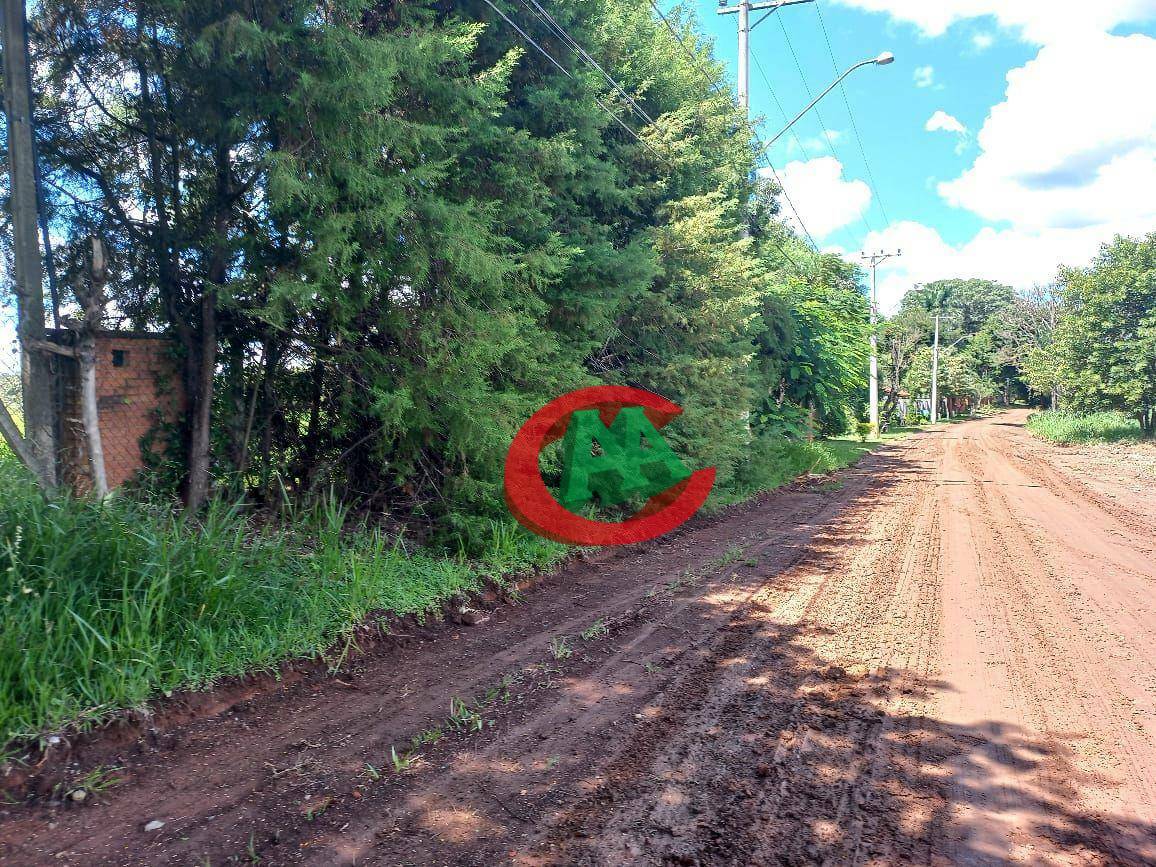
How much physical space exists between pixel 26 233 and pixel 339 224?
6.62ft

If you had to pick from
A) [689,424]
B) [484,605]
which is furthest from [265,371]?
[689,424]

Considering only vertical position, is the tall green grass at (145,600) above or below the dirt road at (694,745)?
above

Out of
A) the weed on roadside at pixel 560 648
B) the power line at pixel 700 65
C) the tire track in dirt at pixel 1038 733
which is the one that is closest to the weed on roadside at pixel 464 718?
the weed on roadside at pixel 560 648

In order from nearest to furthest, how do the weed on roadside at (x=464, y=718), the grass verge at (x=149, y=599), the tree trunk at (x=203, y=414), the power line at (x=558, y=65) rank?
1. the grass verge at (x=149, y=599)
2. the weed on roadside at (x=464, y=718)
3. the tree trunk at (x=203, y=414)
4. the power line at (x=558, y=65)

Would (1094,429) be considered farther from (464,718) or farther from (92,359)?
(92,359)

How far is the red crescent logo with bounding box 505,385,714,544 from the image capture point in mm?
6988

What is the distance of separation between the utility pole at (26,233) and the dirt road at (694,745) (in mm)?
2638

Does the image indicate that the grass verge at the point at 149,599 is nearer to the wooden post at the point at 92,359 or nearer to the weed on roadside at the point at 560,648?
the wooden post at the point at 92,359

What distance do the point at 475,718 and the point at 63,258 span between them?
15.8 ft

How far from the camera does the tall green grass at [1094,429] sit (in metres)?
25.5

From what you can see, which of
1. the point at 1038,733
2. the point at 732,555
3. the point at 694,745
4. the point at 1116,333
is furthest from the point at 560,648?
the point at 1116,333

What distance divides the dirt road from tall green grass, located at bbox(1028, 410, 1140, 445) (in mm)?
24066

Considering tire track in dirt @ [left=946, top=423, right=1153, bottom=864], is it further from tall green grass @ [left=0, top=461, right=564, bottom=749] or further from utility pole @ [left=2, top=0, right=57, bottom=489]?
utility pole @ [left=2, top=0, right=57, bottom=489]

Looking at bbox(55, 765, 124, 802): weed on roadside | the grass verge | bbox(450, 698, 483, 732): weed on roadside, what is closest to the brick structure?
the grass verge
